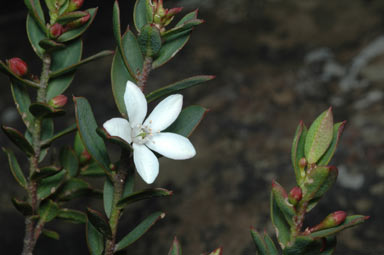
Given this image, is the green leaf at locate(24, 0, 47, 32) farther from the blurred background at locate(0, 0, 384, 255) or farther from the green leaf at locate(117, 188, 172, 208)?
the blurred background at locate(0, 0, 384, 255)

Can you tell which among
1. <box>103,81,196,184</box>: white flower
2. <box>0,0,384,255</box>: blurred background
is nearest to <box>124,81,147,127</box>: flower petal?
<box>103,81,196,184</box>: white flower

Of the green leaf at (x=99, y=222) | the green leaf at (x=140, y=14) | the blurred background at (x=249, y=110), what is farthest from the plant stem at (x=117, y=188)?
the blurred background at (x=249, y=110)

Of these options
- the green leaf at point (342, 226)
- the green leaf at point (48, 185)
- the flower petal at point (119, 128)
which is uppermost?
the flower petal at point (119, 128)

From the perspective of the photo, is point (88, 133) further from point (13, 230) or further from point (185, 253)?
point (13, 230)

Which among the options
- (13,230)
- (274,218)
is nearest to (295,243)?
(274,218)

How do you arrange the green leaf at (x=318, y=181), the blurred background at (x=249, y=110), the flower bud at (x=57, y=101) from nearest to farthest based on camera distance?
the green leaf at (x=318, y=181)
the flower bud at (x=57, y=101)
the blurred background at (x=249, y=110)

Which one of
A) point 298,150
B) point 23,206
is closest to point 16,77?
point 23,206

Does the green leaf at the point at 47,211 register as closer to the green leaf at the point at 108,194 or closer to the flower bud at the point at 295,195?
the green leaf at the point at 108,194
